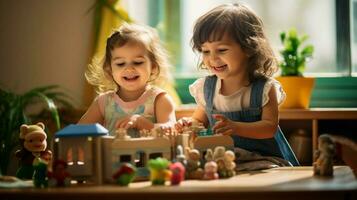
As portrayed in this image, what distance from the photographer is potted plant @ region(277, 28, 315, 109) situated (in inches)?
94.6

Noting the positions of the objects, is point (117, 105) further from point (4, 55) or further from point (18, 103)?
point (4, 55)

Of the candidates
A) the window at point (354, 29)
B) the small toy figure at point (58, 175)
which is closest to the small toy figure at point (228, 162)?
the small toy figure at point (58, 175)

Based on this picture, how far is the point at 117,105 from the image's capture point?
1.90 m

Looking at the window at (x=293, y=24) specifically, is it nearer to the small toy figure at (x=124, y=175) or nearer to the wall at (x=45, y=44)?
the wall at (x=45, y=44)

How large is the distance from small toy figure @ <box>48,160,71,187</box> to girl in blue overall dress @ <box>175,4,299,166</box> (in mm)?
435

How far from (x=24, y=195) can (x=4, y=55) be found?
154 cm

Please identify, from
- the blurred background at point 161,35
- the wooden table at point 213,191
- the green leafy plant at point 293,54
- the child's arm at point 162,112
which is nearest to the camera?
the wooden table at point 213,191

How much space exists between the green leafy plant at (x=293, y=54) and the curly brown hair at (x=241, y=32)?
1.75ft

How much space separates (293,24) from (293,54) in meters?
0.29

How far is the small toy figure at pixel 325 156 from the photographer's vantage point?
1.42m

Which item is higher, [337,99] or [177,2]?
[177,2]

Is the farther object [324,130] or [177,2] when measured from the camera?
[177,2]

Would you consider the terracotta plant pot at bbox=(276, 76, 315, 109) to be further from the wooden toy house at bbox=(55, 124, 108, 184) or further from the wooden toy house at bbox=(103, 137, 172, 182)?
the wooden toy house at bbox=(55, 124, 108, 184)

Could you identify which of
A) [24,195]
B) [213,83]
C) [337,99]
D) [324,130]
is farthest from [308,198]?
[337,99]
